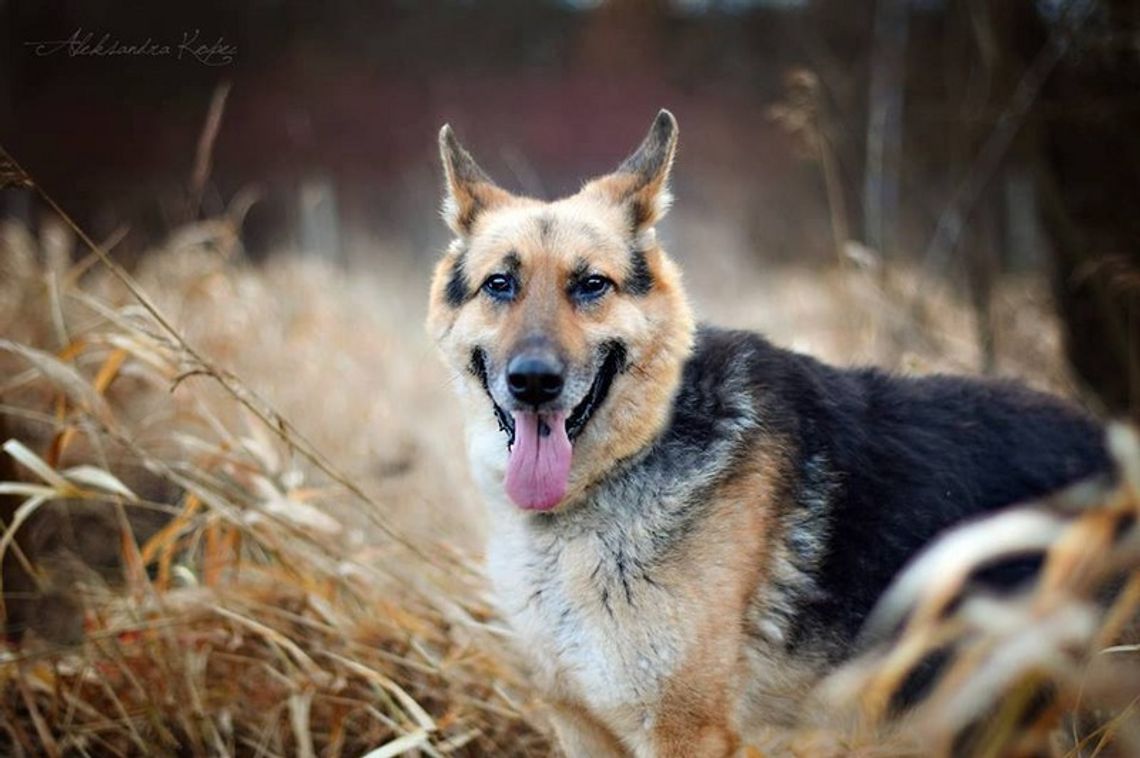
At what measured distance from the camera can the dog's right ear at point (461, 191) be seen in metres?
3.63

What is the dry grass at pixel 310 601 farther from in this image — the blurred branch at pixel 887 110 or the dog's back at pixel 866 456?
the blurred branch at pixel 887 110

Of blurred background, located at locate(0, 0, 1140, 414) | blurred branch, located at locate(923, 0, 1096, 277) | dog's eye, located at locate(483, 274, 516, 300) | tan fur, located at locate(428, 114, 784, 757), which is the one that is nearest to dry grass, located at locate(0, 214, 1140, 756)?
tan fur, located at locate(428, 114, 784, 757)

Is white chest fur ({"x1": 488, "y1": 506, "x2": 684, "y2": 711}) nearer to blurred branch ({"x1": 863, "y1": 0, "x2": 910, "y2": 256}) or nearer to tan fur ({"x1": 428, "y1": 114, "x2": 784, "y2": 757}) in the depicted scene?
tan fur ({"x1": 428, "y1": 114, "x2": 784, "y2": 757})

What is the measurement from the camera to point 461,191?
3.64m

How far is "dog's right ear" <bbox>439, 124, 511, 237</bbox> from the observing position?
11.9ft

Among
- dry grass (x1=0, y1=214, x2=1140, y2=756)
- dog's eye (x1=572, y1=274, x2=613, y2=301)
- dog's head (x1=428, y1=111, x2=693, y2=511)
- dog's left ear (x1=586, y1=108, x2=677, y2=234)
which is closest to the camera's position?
dry grass (x1=0, y1=214, x2=1140, y2=756)

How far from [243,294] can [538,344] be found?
4477 mm

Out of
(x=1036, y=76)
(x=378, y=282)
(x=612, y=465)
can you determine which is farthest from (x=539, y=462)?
(x=378, y=282)

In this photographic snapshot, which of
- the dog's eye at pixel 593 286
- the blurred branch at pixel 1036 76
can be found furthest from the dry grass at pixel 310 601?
the blurred branch at pixel 1036 76

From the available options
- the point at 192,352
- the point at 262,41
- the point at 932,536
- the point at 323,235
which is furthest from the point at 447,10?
the point at 932,536

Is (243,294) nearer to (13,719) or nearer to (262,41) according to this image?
(13,719)

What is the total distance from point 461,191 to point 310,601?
174 cm

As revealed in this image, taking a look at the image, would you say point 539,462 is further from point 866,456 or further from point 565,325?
point 866,456

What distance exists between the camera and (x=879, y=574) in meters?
3.16
